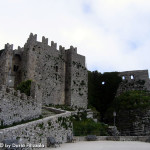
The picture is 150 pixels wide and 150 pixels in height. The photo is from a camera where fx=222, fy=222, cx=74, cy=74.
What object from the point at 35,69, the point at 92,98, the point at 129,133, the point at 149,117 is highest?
the point at 35,69

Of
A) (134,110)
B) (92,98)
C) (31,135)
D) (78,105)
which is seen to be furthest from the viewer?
(92,98)

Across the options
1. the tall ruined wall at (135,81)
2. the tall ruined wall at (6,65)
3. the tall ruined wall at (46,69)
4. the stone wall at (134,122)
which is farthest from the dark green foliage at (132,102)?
the tall ruined wall at (6,65)

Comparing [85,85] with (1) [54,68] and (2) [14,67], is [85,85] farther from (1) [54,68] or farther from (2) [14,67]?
(2) [14,67]

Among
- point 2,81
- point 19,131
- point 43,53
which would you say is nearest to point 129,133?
point 43,53

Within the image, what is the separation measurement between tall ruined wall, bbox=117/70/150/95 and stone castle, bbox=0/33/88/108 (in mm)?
8997

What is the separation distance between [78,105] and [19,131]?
84.0 feet

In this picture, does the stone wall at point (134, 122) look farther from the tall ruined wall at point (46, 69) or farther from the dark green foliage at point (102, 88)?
the tall ruined wall at point (46, 69)

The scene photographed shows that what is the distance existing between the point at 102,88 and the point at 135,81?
6763 mm

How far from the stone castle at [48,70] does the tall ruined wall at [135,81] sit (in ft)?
29.5

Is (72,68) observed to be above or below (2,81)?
above

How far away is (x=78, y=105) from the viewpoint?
38719mm

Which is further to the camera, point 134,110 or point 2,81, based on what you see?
point 134,110

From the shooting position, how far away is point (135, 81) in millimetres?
44719

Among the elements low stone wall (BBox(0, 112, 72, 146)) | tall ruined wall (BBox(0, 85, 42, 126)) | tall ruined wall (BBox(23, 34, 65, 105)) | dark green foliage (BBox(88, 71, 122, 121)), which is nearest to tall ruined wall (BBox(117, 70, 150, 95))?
dark green foliage (BBox(88, 71, 122, 121))
